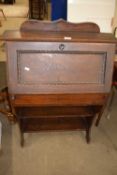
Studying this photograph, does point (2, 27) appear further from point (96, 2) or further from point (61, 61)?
point (61, 61)

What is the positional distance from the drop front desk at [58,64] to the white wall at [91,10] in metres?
1.32

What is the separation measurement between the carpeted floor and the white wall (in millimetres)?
1437

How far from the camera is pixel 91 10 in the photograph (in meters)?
2.92

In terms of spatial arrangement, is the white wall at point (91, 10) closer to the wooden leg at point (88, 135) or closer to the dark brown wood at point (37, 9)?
the wooden leg at point (88, 135)

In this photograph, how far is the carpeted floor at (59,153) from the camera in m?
1.70

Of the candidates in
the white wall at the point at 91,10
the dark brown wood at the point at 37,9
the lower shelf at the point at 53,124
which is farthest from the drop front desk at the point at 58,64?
the dark brown wood at the point at 37,9

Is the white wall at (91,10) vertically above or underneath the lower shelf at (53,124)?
above

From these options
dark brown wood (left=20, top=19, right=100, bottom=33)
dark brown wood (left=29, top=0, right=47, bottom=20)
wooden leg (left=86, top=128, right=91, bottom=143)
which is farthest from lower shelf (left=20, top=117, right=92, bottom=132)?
dark brown wood (left=29, top=0, right=47, bottom=20)

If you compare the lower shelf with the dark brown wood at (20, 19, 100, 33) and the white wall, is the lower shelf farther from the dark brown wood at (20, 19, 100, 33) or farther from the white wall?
the white wall

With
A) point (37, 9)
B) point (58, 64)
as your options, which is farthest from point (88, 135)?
point (37, 9)

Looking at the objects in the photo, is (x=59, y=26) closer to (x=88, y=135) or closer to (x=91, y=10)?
(x=88, y=135)

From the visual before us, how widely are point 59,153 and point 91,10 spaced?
71.8 inches

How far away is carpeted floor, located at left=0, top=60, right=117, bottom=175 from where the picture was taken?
1.70 m

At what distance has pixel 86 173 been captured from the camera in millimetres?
1675
